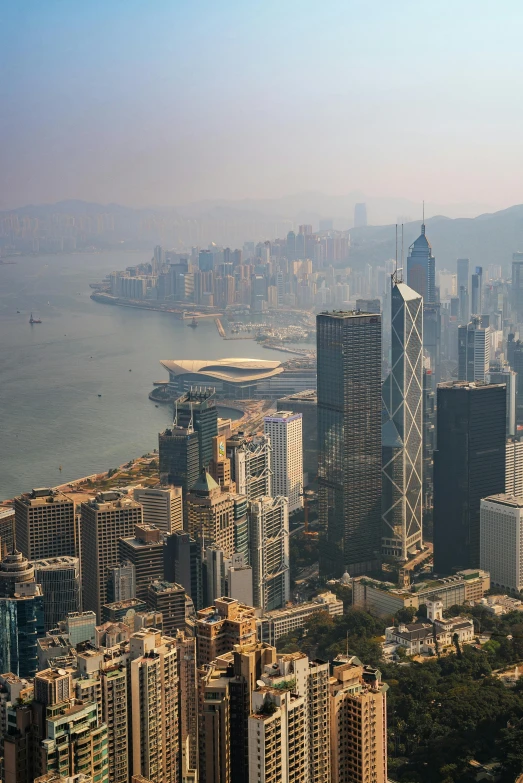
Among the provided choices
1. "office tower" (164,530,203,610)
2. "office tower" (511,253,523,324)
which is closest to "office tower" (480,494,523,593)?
"office tower" (164,530,203,610)

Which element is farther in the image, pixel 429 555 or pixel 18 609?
pixel 429 555

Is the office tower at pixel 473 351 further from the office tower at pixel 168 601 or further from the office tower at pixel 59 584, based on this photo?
the office tower at pixel 168 601

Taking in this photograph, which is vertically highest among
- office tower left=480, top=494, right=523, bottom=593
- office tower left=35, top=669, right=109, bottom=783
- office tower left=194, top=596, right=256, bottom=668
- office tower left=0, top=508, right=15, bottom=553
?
office tower left=35, top=669, right=109, bottom=783

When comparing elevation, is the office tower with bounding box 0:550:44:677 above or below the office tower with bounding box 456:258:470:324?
below

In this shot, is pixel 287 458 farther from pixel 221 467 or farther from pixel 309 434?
pixel 221 467

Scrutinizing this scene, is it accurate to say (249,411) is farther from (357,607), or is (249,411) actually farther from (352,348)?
(357,607)

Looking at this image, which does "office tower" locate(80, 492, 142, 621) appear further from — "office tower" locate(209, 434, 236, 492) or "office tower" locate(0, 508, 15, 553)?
"office tower" locate(209, 434, 236, 492)

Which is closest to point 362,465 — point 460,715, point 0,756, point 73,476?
point 73,476

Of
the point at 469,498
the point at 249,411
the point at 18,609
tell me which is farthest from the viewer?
the point at 249,411
